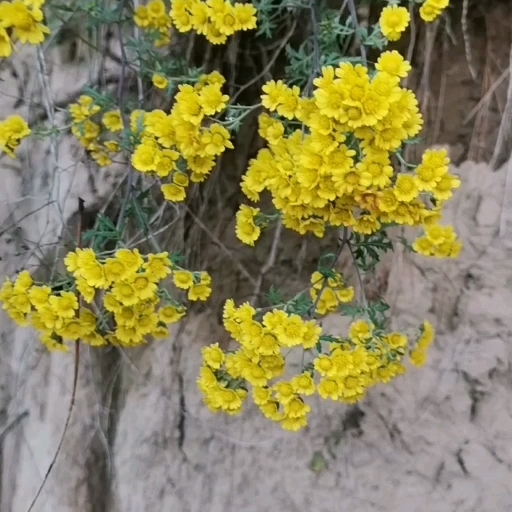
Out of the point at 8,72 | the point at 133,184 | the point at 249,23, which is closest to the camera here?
the point at 249,23

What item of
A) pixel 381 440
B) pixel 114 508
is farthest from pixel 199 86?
pixel 114 508

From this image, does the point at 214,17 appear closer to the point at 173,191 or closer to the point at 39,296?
the point at 173,191

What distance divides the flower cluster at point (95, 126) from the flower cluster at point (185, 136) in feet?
0.40

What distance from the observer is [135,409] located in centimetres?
118

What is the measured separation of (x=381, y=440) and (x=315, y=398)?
130 mm

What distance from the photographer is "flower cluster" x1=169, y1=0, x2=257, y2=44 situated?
0.82 metres

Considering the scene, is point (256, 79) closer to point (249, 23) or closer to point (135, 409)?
point (249, 23)

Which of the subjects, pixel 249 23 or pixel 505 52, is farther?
pixel 505 52

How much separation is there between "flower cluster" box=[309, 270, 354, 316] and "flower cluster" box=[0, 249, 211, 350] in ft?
0.50

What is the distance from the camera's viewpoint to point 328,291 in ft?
3.08

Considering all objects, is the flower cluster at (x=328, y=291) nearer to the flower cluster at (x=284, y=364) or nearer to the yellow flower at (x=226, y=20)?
the flower cluster at (x=284, y=364)

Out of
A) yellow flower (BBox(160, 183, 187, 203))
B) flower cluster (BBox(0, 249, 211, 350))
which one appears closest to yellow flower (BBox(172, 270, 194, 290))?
flower cluster (BBox(0, 249, 211, 350))

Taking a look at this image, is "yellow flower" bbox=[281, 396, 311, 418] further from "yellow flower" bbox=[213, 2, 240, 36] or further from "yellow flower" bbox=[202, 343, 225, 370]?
"yellow flower" bbox=[213, 2, 240, 36]

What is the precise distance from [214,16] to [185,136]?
0.52 ft
